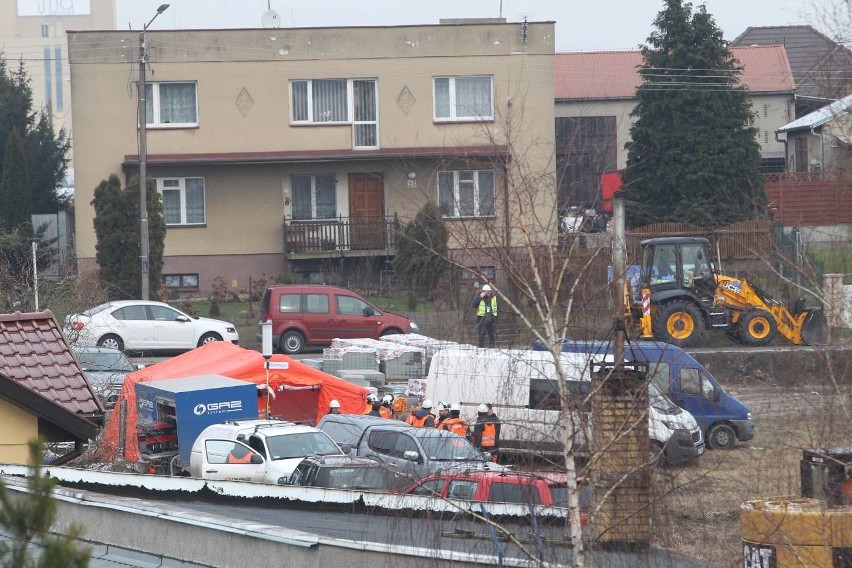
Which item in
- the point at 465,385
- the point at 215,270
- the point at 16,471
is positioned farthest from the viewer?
the point at 215,270

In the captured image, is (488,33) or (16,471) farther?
(488,33)

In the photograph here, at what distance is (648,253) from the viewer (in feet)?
85.2

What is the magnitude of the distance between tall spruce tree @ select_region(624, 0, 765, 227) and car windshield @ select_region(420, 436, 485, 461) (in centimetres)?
3358

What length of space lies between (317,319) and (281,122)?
11204 millimetres

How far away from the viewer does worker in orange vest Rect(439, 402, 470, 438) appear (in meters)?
12.1

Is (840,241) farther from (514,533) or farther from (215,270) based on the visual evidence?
(215,270)

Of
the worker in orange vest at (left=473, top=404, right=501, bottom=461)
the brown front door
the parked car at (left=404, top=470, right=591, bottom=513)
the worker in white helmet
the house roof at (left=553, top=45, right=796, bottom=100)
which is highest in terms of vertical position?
the house roof at (left=553, top=45, right=796, bottom=100)

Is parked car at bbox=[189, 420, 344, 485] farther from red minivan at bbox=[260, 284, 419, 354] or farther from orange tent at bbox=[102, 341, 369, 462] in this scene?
red minivan at bbox=[260, 284, 419, 354]

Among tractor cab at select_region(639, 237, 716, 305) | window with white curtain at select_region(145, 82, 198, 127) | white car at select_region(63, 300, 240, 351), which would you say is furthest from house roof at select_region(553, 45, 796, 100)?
white car at select_region(63, 300, 240, 351)

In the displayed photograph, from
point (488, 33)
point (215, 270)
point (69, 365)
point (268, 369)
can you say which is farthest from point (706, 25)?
point (69, 365)

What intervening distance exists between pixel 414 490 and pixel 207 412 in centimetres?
1121

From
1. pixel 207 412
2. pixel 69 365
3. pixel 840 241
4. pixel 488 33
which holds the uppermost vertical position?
pixel 488 33

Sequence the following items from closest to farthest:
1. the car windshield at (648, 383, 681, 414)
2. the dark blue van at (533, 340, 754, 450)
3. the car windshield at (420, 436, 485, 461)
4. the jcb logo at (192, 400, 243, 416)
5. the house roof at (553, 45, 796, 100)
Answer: the car windshield at (648, 383, 681, 414)
the car windshield at (420, 436, 485, 461)
the dark blue van at (533, 340, 754, 450)
the jcb logo at (192, 400, 243, 416)
the house roof at (553, 45, 796, 100)

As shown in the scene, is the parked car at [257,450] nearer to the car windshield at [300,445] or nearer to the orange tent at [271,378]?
the car windshield at [300,445]
